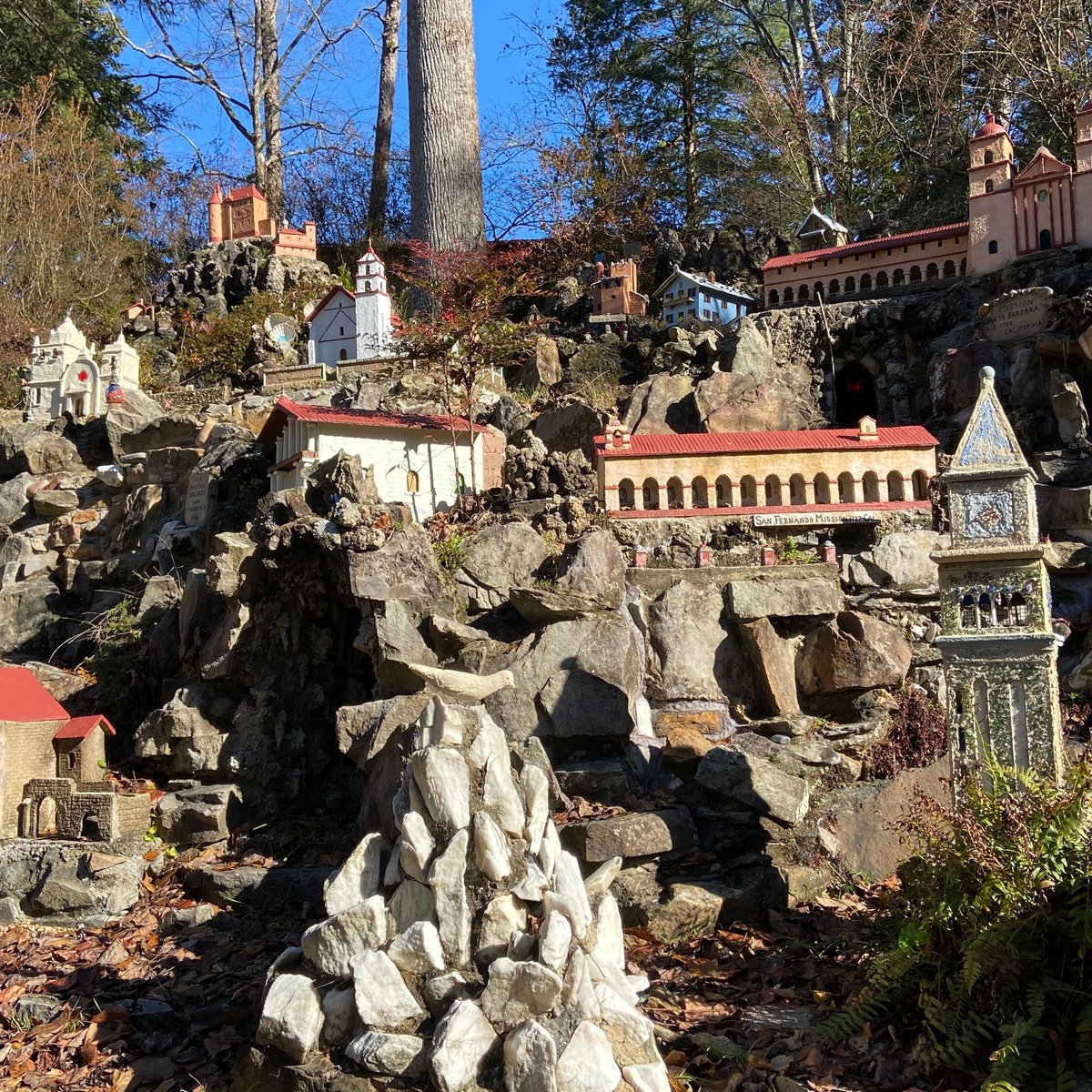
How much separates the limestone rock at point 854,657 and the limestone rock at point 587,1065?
29.7 feet

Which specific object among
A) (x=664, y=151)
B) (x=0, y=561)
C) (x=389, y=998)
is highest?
(x=664, y=151)

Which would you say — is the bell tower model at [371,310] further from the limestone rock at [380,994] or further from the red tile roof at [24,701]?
the limestone rock at [380,994]

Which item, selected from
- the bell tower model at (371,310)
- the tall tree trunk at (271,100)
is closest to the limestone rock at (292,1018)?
the bell tower model at (371,310)

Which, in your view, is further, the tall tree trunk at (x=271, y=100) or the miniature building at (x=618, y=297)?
the tall tree trunk at (x=271, y=100)

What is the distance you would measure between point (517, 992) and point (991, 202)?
23.6 m

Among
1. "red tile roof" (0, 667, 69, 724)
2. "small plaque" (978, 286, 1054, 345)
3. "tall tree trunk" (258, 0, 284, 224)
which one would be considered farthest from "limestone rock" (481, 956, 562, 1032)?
"tall tree trunk" (258, 0, 284, 224)

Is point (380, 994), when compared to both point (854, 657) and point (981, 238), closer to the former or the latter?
point (854, 657)

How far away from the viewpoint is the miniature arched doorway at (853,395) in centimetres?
2450

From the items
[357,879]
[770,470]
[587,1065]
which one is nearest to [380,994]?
[357,879]

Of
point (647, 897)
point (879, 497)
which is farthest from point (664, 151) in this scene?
point (647, 897)

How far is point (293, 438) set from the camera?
1772cm

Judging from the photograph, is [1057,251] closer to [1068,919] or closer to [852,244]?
[852,244]

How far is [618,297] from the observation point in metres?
28.0

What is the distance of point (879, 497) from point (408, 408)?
31.5ft
